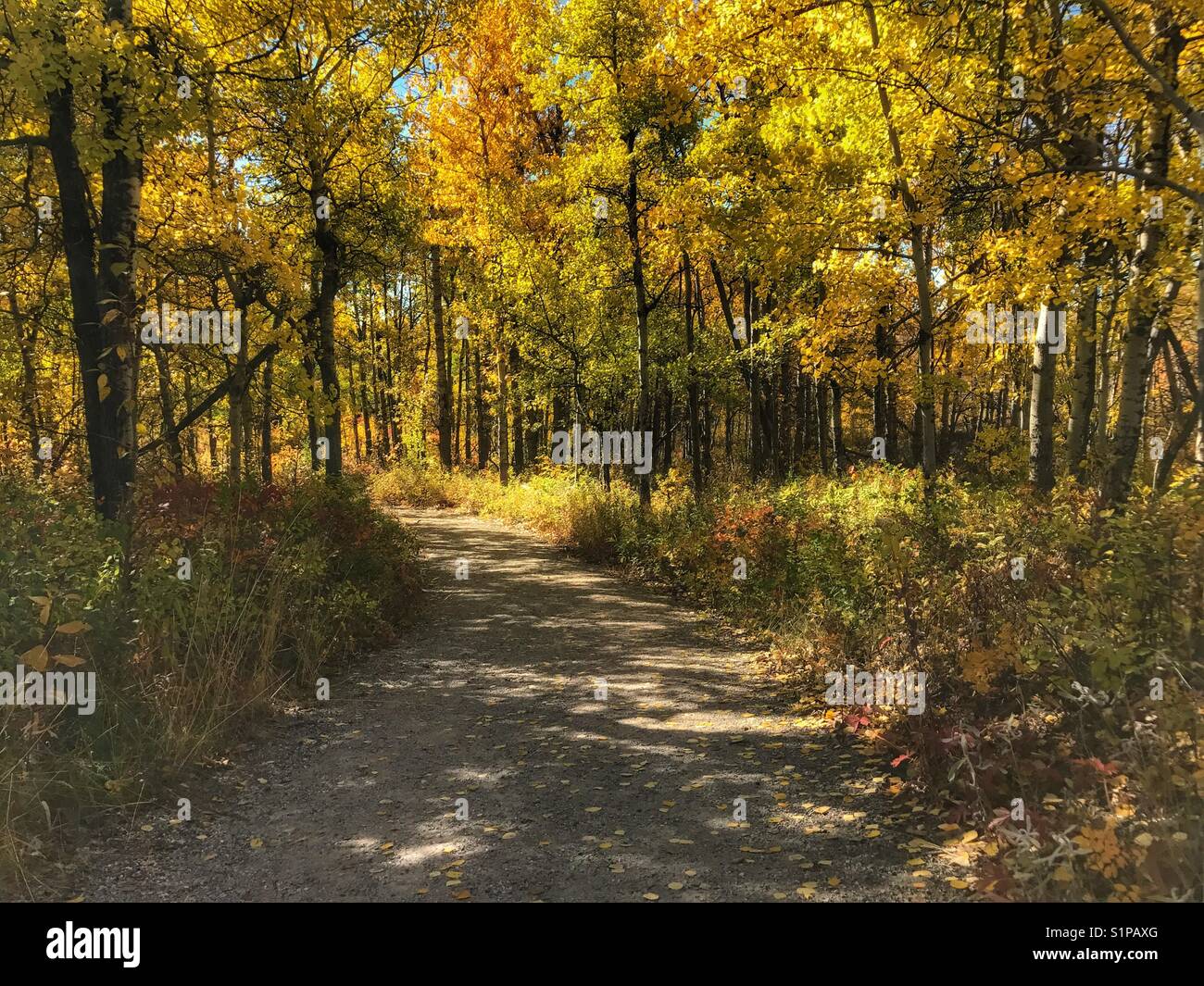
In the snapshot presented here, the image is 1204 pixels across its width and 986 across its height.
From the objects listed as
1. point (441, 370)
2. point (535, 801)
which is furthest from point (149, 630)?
point (441, 370)

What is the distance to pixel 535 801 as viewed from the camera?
4617 millimetres

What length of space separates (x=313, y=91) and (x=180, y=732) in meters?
8.88

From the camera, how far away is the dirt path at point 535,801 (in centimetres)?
366

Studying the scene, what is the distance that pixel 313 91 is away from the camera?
974cm

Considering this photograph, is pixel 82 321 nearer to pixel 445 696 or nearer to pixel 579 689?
pixel 445 696

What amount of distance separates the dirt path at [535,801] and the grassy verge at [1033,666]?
417 mm

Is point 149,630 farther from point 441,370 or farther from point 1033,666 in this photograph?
point 441,370

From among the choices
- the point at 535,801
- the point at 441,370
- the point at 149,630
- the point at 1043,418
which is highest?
the point at 441,370

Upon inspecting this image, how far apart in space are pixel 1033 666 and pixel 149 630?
6.32 m

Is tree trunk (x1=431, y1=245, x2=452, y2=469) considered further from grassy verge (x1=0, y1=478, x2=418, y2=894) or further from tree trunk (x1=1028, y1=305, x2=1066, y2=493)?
tree trunk (x1=1028, y1=305, x2=1066, y2=493)

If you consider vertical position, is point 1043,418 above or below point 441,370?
below

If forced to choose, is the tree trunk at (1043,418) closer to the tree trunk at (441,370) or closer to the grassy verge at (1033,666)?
the grassy verge at (1033,666)

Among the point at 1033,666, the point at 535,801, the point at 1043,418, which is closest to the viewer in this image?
the point at 1033,666

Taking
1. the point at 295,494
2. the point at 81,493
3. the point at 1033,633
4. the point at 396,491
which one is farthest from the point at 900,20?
the point at 396,491
